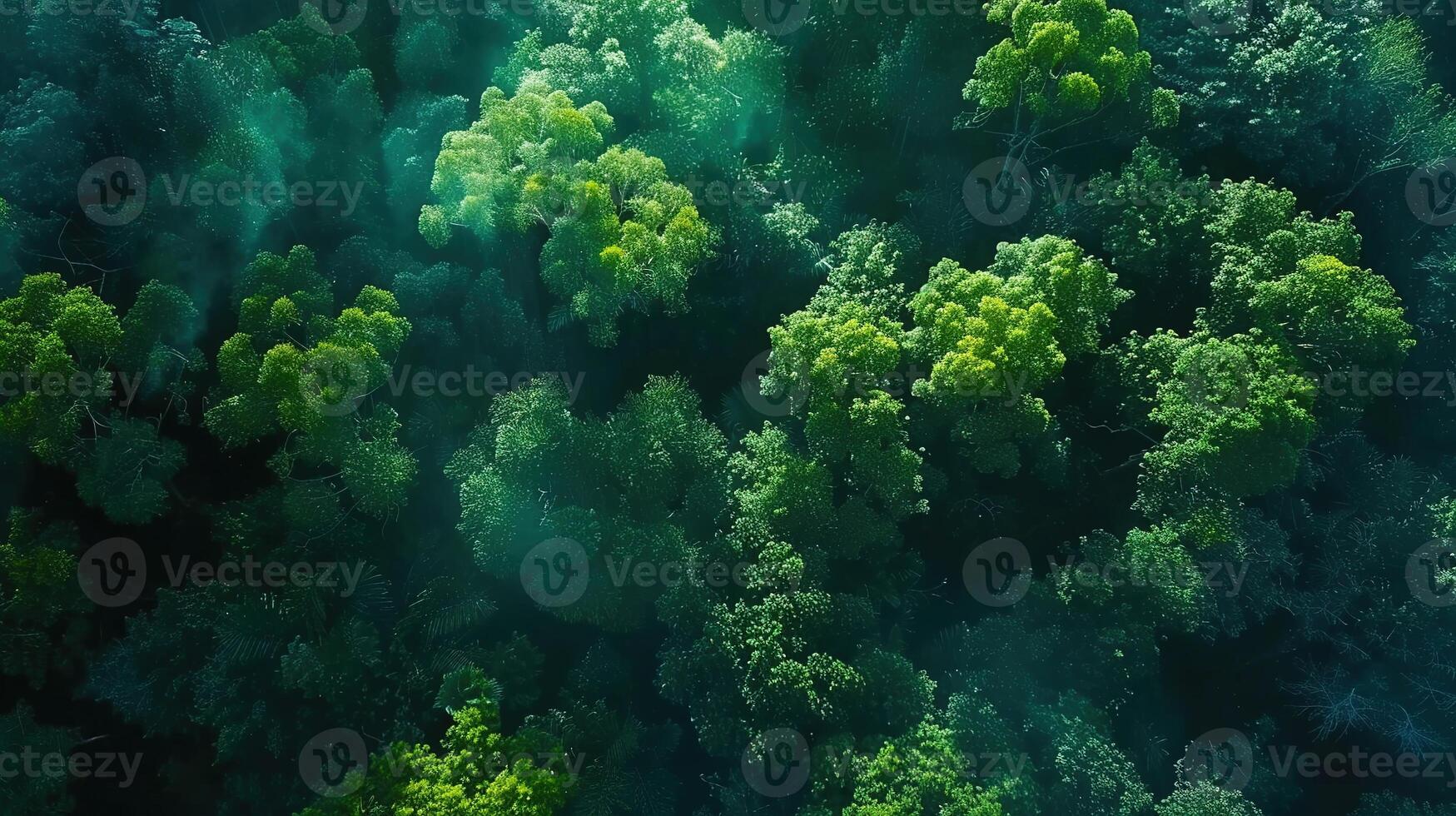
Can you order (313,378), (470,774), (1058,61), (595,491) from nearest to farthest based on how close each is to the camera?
(470,774) < (313,378) < (595,491) < (1058,61)

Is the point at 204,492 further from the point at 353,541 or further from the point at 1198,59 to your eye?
the point at 1198,59

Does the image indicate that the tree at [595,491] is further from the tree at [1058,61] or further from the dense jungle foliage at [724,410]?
the tree at [1058,61]

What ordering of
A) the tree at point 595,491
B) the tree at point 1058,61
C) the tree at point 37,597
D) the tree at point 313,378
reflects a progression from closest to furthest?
the tree at point 313,378 → the tree at point 595,491 → the tree at point 37,597 → the tree at point 1058,61

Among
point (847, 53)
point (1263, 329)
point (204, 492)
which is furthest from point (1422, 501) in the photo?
point (204, 492)

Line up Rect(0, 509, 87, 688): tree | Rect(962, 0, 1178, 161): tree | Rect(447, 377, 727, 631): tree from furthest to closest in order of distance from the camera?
Rect(962, 0, 1178, 161): tree → Rect(0, 509, 87, 688): tree → Rect(447, 377, 727, 631): tree

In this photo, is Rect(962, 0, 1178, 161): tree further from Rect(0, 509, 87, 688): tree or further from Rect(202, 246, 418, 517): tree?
Rect(0, 509, 87, 688): tree

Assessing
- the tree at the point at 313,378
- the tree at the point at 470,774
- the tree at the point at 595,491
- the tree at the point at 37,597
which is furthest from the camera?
the tree at the point at 37,597

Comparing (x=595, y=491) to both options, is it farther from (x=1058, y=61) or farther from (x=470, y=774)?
(x=1058, y=61)

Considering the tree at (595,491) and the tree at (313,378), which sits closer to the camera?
the tree at (313,378)

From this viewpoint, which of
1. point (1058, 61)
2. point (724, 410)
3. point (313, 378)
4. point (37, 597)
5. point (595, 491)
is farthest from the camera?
point (724, 410)

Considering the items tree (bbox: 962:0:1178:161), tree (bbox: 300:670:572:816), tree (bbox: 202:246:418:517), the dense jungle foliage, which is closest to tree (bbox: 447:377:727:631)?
the dense jungle foliage

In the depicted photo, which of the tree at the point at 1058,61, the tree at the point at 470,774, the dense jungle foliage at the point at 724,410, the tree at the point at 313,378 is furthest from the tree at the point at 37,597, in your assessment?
the tree at the point at 1058,61

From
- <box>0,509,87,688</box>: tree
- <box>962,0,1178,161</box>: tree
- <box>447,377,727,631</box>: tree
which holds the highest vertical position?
<box>962,0,1178,161</box>: tree

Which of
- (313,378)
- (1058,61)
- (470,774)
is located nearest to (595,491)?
(470,774)
